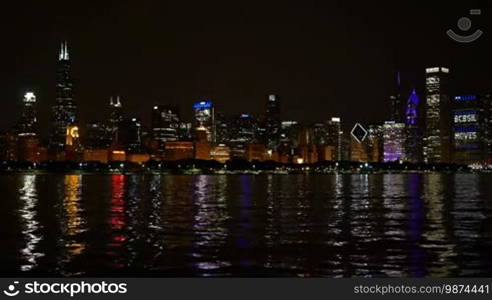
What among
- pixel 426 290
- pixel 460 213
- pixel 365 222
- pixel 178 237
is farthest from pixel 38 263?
pixel 460 213

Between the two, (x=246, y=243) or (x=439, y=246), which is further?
(x=246, y=243)

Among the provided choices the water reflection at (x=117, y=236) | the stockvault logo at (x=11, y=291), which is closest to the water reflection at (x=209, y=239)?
the water reflection at (x=117, y=236)

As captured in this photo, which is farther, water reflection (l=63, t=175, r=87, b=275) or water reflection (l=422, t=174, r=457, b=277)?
water reflection (l=63, t=175, r=87, b=275)

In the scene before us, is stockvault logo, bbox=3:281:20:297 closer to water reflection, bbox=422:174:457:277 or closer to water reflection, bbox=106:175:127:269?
water reflection, bbox=106:175:127:269

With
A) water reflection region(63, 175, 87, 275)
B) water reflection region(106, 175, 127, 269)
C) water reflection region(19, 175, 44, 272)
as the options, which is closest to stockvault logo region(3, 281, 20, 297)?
water reflection region(63, 175, 87, 275)

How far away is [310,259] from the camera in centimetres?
2698

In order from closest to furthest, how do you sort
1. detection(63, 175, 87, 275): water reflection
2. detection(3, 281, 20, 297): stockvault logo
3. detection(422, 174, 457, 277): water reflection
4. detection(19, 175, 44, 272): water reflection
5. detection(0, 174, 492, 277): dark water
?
detection(3, 281, 20, 297): stockvault logo → detection(422, 174, 457, 277): water reflection → detection(0, 174, 492, 277): dark water → detection(19, 175, 44, 272): water reflection → detection(63, 175, 87, 275): water reflection

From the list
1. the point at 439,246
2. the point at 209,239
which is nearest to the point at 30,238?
the point at 209,239

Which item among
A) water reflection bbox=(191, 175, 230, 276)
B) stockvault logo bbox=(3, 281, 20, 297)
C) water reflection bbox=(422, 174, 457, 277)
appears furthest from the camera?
water reflection bbox=(191, 175, 230, 276)

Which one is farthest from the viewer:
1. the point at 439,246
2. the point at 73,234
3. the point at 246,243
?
the point at 73,234

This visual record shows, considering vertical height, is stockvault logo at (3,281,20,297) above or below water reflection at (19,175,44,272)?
above

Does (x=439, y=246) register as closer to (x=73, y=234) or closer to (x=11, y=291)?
(x=73, y=234)

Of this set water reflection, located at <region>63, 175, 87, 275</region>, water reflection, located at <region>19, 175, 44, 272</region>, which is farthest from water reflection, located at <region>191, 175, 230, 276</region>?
water reflection, located at <region>19, 175, 44, 272</region>

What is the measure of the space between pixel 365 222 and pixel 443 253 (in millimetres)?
15312
